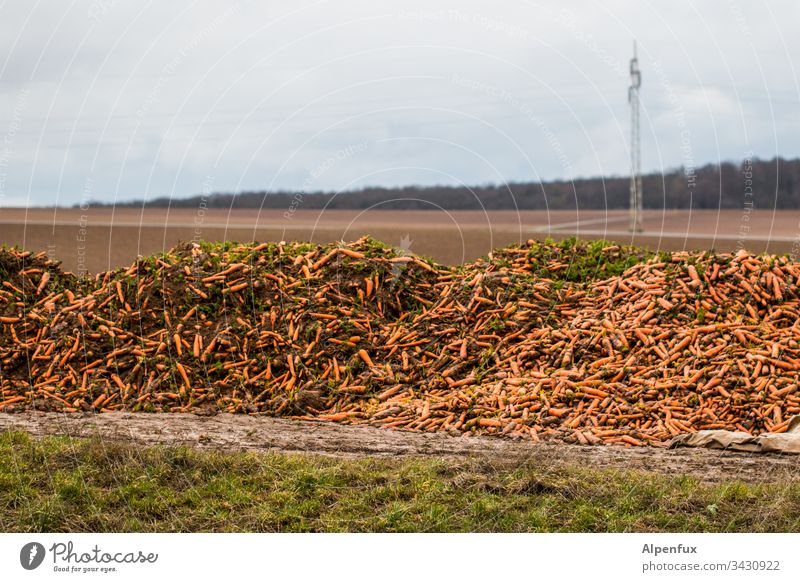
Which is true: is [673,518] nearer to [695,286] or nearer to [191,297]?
[695,286]

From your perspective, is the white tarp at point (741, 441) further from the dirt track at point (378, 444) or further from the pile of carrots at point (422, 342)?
the pile of carrots at point (422, 342)

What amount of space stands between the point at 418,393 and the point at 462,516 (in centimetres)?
505

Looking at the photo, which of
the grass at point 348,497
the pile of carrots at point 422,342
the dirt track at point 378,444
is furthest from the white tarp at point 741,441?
the grass at point 348,497

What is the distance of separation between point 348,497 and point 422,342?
229 inches

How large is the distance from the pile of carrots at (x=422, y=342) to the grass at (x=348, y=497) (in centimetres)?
257

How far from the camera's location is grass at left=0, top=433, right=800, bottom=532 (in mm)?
7191

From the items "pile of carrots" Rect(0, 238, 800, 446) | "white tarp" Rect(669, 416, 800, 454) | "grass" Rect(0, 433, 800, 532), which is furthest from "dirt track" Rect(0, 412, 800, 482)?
"grass" Rect(0, 433, 800, 532)

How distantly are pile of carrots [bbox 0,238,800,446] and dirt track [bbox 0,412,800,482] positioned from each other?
0.56 metres

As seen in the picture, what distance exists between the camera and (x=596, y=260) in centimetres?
1584

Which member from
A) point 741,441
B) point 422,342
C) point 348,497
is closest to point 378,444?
point 348,497

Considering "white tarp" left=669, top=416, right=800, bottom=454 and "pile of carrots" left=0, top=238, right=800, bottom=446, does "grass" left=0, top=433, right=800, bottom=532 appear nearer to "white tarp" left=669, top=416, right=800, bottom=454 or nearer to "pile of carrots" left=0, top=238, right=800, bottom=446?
"white tarp" left=669, top=416, right=800, bottom=454

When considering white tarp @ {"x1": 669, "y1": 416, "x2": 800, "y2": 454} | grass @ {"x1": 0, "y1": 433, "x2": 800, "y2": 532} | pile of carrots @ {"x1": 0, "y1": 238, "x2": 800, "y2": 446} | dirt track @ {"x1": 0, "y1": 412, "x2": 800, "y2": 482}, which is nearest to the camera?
grass @ {"x1": 0, "y1": 433, "x2": 800, "y2": 532}

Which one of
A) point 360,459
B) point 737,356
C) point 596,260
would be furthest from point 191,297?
point 737,356

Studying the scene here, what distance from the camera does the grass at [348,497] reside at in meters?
7.19
